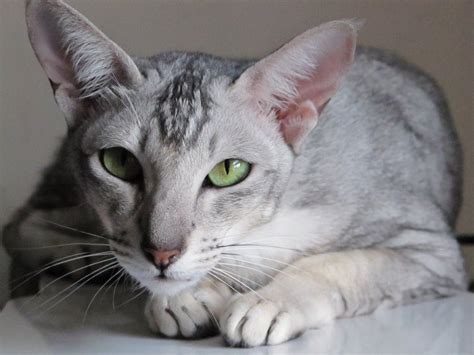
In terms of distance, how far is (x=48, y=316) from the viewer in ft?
3.64

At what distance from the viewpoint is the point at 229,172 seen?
977 mm

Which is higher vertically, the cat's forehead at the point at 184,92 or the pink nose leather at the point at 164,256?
the cat's forehead at the point at 184,92

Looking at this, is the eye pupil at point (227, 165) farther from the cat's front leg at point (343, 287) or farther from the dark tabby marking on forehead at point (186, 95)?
the cat's front leg at point (343, 287)

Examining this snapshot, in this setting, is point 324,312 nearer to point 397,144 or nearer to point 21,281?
point 397,144

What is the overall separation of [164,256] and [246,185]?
0.17 m

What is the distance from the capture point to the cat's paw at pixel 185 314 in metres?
0.98

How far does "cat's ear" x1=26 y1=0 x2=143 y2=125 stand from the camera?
972 millimetres

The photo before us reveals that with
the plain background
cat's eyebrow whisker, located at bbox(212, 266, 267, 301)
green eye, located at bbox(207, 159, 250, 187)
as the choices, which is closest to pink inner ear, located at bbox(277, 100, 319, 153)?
green eye, located at bbox(207, 159, 250, 187)

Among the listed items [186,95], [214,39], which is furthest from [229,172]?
[214,39]

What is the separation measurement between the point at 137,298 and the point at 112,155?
12.2 inches

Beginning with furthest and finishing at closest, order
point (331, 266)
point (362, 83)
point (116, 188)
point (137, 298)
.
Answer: point (362, 83)
point (137, 298)
point (331, 266)
point (116, 188)

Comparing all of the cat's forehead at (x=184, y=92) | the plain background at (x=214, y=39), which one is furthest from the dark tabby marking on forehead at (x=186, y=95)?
the plain background at (x=214, y=39)

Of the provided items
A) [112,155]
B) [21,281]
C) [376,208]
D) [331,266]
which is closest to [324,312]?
[331,266]

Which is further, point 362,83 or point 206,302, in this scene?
point 362,83
